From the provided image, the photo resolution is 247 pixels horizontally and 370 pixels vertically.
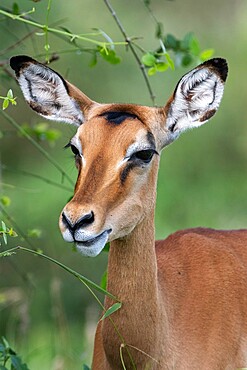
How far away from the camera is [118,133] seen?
19.0 feet

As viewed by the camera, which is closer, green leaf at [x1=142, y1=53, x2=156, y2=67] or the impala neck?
the impala neck

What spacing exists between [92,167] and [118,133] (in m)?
0.25

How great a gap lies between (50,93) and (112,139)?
76 cm

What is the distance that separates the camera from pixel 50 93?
20.9 ft

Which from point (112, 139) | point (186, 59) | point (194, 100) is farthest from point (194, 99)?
point (186, 59)

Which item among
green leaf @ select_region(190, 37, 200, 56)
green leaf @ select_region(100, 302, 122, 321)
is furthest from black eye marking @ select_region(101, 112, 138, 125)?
green leaf @ select_region(190, 37, 200, 56)

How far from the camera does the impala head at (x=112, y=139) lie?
5.45 metres

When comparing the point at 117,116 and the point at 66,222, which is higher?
the point at 117,116

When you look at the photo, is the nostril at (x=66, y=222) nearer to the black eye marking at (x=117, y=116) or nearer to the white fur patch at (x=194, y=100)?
the black eye marking at (x=117, y=116)

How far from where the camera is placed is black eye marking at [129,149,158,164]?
5781 millimetres

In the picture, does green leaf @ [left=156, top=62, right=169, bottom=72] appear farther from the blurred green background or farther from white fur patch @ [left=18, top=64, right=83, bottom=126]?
the blurred green background

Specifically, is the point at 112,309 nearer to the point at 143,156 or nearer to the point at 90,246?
the point at 90,246

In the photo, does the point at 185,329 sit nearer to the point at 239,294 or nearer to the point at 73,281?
the point at 239,294

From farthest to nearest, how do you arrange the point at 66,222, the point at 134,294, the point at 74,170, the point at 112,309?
the point at 74,170, the point at 134,294, the point at 112,309, the point at 66,222
